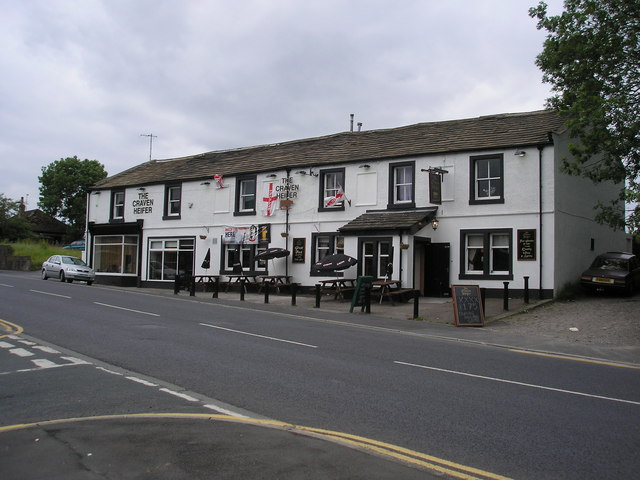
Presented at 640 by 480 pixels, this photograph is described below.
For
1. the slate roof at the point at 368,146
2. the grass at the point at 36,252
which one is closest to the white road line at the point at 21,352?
the slate roof at the point at 368,146

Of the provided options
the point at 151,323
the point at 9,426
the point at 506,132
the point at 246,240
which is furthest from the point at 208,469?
the point at 246,240

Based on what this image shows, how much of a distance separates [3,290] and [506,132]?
21561mm

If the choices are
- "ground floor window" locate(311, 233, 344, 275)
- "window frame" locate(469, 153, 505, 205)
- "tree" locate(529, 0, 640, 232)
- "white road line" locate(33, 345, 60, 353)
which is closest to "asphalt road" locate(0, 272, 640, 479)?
"white road line" locate(33, 345, 60, 353)

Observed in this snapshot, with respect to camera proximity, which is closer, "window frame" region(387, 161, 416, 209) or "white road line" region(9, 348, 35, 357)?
"white road line" region(9, 348, 35, 357)

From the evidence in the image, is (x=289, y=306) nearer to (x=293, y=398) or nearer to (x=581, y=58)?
(x=581, y=58)

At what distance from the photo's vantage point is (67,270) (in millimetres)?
31906

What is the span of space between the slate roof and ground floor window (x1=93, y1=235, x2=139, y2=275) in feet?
11.1

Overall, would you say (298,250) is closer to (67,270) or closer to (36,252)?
(67,270)

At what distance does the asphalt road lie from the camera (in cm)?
557

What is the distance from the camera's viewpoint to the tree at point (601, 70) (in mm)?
15016

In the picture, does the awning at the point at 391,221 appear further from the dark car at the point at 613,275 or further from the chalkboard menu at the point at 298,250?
the dark car at the point at 613,275

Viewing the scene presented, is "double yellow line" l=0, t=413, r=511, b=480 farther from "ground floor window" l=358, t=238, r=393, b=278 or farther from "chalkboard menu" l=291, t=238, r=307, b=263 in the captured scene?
"chalkboard menu" l=291, t=238, r=307, b=263

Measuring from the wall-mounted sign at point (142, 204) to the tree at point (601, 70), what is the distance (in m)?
24.0

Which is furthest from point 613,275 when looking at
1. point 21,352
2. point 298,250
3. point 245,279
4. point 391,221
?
point 21,352
